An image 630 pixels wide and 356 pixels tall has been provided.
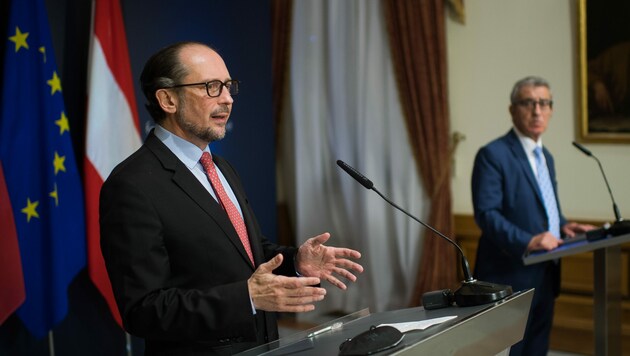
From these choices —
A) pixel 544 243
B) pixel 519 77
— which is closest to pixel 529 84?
pixel 544 243

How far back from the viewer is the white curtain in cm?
577

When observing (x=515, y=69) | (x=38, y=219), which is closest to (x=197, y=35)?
(x=38, y=219)

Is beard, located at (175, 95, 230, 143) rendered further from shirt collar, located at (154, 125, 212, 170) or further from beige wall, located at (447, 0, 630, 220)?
Result: beige wall, located at (447, 0, 630, 220)

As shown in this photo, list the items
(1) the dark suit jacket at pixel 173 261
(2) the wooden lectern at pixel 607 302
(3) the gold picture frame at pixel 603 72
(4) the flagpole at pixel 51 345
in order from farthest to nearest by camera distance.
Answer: (3) the gold picture frame at pixel 603 72 → (4) the flagpole at pixel 51 345 → (2) the wooden lectern at pixel 607 302 → (1) the dark suit jacket at pixel 173 261

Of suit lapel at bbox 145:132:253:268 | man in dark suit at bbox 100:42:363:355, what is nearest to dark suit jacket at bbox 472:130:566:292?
man in dark suit at bbox 100:42:363:355

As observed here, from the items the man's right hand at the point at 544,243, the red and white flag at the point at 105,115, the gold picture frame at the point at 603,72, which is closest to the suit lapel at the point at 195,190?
the man's right hand at the point at 544,243

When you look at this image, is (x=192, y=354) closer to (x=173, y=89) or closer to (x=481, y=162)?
(x=173, y=89)

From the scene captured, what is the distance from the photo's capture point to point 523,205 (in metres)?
3.87

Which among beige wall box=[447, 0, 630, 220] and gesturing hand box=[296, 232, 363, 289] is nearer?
gesturing hand box=[296, 232, 363, 289]

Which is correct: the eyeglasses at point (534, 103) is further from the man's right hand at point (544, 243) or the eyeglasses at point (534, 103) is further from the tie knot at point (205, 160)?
the tie knot at point (205, 160)

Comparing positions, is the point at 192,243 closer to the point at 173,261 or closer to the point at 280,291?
the point at 173,261

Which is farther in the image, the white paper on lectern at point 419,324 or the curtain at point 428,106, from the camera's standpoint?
the curtain at point 428,106

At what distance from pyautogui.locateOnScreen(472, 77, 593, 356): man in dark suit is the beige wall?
3.86 ft

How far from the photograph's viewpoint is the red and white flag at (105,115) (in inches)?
163
